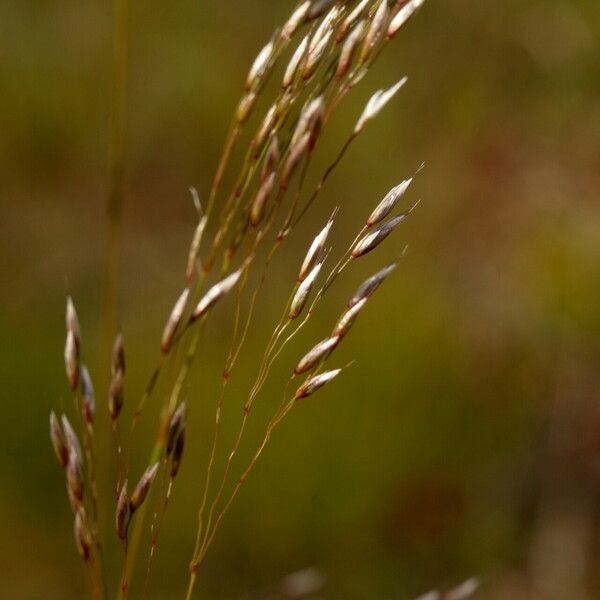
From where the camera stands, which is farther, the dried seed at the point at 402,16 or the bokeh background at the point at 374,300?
the bokeh background at the point at 374,300

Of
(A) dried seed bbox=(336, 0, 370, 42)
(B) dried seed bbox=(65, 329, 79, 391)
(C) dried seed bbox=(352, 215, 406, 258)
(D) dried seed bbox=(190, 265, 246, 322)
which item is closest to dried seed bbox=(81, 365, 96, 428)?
(B) dried seed bbox=(65, 329, 79, 391)

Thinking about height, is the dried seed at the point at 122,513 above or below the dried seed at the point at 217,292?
below

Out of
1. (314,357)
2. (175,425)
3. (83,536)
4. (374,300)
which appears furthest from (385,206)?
(374,300)

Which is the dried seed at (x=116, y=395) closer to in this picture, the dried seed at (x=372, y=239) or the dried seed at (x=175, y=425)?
the dried seed at (x=175, y=425)

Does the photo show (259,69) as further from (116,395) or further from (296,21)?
(116,395)

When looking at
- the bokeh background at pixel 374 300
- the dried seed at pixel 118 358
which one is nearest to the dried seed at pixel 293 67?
the dried seed at pixel 118 358
